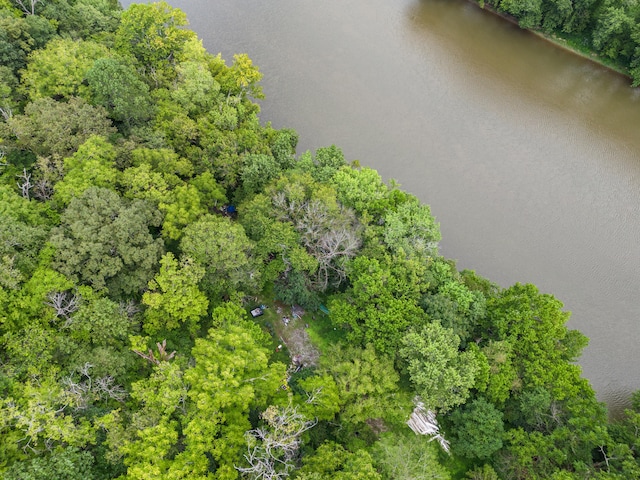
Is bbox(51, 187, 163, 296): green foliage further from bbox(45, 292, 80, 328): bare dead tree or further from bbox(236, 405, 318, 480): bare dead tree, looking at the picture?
bbox(236, 405, 318, 480): bare dead tree

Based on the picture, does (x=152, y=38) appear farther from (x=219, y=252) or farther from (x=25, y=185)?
(x=219, y=252)

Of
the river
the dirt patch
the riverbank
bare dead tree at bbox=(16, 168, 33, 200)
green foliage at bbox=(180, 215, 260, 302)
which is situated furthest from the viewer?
the riverbank

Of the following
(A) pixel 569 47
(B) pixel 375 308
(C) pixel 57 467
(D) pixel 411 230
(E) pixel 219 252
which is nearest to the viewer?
(C) pixel 57 467

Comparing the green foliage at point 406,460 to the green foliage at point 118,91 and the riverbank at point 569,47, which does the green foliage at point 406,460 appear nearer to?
the green foliage at point 118,91

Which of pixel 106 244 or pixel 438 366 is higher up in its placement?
pixel 438 366

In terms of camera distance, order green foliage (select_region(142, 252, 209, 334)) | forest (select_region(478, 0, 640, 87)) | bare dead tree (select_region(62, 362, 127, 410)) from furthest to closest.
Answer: forest (select_region(478, 0, 640, 87))
green foliage (select_region(142, 252, 209, 334))
bare dead tree (select_region(62, 362, 127, 410))

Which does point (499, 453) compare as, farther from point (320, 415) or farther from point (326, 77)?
point (326, 77)

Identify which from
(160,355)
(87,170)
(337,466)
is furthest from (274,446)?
(87,170)

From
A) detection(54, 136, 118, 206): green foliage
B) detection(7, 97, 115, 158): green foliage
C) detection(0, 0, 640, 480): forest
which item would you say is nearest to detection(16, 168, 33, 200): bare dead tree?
detection(0, 0, 640, 480): forest
